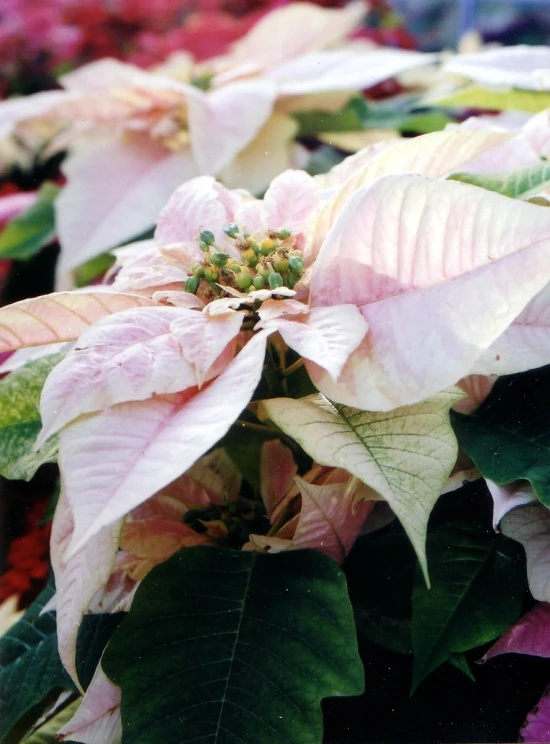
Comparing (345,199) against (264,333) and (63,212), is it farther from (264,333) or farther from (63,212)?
(63,212)

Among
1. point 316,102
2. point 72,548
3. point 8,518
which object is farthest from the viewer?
point 316,102

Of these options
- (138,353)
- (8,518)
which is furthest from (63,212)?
(138,353)

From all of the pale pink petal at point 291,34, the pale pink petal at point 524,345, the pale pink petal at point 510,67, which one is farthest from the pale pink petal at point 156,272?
the pale pink petal at point 291,34

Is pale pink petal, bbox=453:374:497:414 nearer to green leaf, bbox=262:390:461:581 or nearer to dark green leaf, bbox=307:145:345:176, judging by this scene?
green leaf, bbox=262:390:461:581

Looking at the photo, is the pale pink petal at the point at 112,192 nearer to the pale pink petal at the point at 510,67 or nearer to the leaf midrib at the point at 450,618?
the pale pink petal at the point at 510,67

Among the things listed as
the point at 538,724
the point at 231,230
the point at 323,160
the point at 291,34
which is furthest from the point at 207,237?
the point at 291,34

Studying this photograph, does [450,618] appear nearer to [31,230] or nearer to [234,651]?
[234,651]
